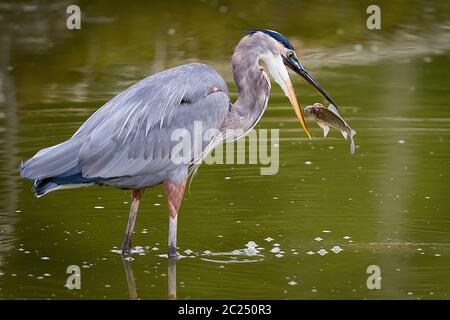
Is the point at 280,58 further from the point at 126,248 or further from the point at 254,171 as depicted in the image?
the point at 254,171

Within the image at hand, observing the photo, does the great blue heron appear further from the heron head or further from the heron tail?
the heron head

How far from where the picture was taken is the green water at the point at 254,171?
8859mm

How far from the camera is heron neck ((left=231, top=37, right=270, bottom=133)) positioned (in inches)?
388

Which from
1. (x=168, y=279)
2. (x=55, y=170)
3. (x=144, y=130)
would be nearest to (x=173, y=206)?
(x=144, y=130)

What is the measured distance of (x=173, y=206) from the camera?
370 inches

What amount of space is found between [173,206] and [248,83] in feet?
4.03

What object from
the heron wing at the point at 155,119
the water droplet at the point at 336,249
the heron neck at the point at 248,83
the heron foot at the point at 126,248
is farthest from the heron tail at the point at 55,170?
the water droplet at the point at 336,249

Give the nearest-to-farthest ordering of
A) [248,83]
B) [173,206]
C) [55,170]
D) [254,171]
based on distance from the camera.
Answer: [55,170]
[173,206]
[248,83]
[254,171]

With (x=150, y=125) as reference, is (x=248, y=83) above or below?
above

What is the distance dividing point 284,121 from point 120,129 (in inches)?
220

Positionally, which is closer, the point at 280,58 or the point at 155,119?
the point at 155,119

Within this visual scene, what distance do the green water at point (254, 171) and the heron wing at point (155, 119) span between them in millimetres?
712

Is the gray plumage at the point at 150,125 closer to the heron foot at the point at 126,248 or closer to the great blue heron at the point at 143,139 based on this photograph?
the great blue heron at the point at 143,139

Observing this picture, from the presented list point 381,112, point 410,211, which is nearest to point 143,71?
point 381,112
